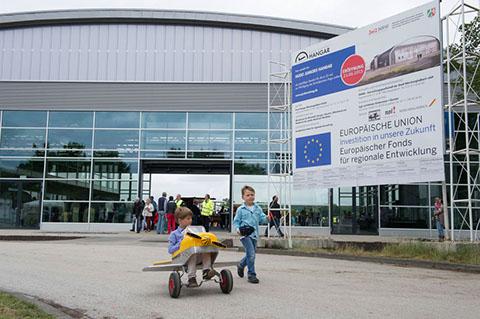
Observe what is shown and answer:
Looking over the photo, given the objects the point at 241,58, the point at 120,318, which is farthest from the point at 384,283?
the point at 241,58

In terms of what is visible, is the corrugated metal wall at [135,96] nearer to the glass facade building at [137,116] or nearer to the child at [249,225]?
the glass facade building at [137,116]

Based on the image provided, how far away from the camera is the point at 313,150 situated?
15.2m

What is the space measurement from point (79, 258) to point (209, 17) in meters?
19.4

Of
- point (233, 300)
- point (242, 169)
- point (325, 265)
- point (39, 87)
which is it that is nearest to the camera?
point (233, 300)

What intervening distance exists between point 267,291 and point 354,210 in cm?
1714

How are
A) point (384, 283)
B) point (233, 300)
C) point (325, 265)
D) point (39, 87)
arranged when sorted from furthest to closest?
point (39, 87) → point (325, 265) → point (384, 283) → point (233, 300)

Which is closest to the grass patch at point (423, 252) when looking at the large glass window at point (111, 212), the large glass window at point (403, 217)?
the large glass window at point (403, 217)

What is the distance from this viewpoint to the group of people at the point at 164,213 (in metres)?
20.1

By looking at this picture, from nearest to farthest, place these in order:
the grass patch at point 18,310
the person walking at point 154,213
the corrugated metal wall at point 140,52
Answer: the grass patch at point 18,310 → the person walking at point 154,213 → the corrugated metal wall at point 140,52

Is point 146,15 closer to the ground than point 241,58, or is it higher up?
higher up

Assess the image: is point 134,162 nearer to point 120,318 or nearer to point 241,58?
point 241,58

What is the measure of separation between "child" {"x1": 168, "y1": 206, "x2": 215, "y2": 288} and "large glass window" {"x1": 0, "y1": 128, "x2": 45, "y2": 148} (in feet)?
68.3

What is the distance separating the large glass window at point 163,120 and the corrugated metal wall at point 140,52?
2.39 metres

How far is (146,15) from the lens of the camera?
93.3ft
